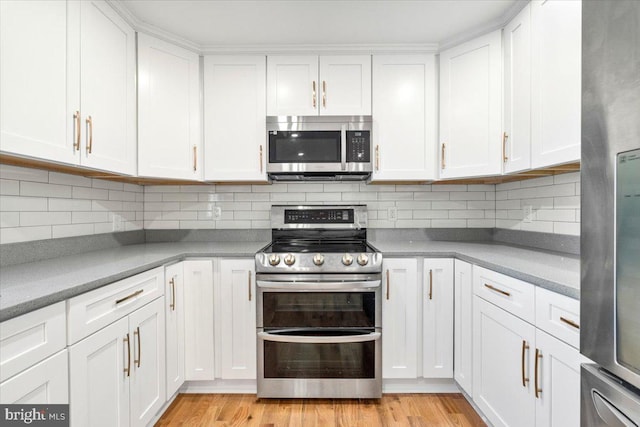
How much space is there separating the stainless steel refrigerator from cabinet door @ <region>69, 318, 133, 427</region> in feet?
5.00

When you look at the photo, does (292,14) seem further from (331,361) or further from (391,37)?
(331,361)

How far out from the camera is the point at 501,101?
198cm

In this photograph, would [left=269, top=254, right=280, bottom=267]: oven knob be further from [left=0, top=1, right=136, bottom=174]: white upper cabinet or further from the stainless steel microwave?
[left=0, top=1, right=136, bottom=174]: white upper cabinet

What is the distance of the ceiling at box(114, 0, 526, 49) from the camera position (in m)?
1.77

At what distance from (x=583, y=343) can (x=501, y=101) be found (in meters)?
1.71

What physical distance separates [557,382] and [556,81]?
4.28ft

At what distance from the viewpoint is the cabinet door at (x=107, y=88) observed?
4.98 ft

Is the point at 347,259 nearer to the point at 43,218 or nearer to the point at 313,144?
the point at 313,144

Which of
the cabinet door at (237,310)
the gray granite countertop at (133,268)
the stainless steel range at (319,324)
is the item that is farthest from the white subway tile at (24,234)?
the stainless steel range at (319,324)

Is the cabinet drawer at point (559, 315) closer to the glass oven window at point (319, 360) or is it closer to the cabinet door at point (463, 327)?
the cabinet door at point (463, 327)

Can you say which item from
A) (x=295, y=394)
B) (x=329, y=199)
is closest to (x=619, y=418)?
(x=295, y=394)

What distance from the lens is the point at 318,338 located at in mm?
1917

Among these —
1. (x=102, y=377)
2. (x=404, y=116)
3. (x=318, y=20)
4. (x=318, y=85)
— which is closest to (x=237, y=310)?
(x=102, y=377)

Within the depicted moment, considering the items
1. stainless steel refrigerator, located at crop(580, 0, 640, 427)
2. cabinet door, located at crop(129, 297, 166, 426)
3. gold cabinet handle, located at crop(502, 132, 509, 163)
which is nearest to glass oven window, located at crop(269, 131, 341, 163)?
gold cabinet handle, located at crop(502, 132, 509, 163)
